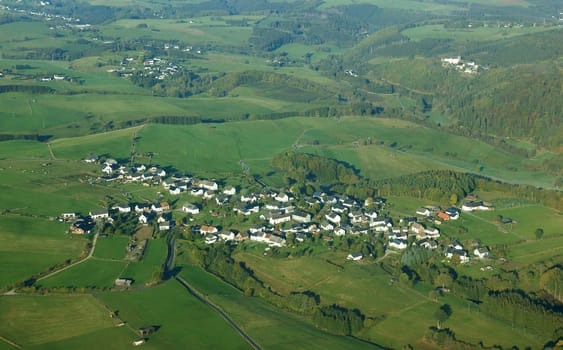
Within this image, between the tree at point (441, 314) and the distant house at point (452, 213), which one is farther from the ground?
the tree at point (441, 314)

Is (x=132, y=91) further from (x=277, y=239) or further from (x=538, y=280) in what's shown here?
(x=538, y=280)

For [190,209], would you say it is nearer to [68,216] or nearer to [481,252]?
[68,216]

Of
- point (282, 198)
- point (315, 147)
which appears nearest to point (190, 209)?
point (282, 198)

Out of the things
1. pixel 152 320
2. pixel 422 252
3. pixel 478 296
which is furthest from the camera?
pixel 422 252

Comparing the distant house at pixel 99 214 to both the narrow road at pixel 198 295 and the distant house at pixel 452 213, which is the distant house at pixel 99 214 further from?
the distant house at pixel 452 213

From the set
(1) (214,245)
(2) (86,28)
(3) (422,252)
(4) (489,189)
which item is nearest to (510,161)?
(4) (489,189)

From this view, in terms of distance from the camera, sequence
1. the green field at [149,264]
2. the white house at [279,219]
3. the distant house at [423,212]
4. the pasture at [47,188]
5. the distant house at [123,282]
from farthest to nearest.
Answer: the distant house at [423,212]
the white house at [279,219]
the pasture at [47,188]
the green field at [149,264]
the distant house at [123,282]

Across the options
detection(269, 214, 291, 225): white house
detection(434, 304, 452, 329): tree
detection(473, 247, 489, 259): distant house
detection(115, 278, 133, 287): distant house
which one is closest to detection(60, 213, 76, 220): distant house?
detection(115, 278, 133, 287): distant house

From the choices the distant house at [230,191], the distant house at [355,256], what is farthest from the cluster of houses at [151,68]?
the distant house at [355,256]
